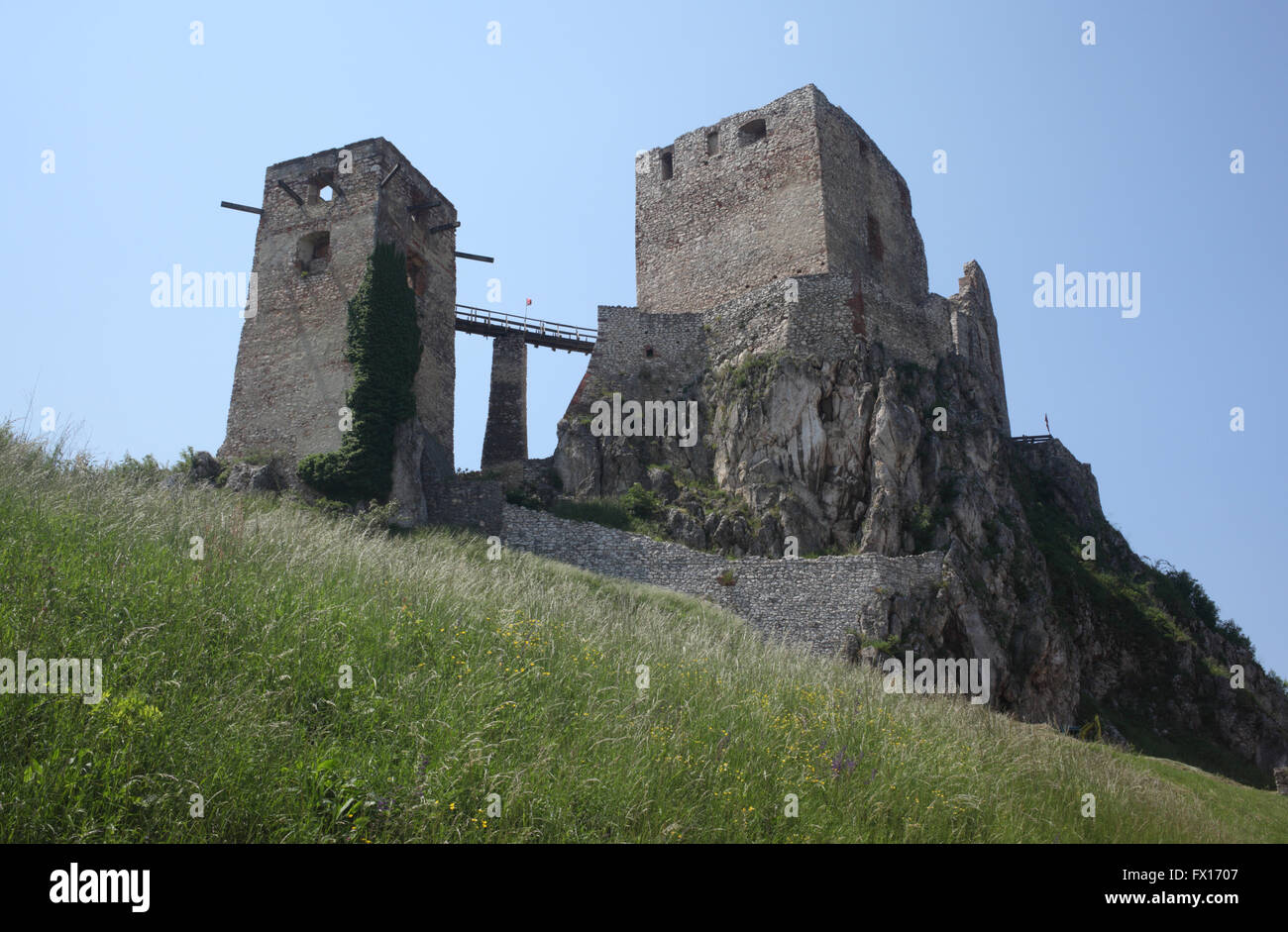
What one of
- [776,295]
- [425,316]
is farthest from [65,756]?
[776,295]

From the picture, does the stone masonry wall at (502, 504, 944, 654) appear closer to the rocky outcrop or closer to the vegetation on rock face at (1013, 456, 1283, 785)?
the rocky outcrop

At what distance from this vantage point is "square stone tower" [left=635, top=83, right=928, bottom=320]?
3022 centimetres

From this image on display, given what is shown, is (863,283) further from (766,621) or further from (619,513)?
(766,621)

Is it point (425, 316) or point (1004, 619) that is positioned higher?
point (425, 316)

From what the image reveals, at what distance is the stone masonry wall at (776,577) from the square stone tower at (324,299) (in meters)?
4.60

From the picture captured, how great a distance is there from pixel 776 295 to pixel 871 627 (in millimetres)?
12948

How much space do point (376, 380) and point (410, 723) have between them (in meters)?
17.8

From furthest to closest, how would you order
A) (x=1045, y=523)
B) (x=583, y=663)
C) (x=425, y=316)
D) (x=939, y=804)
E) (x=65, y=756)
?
(x=1045, y=523)
(x=425, y=316)
(x=583, y=663)
(x=939, y=804)
(x=65, y=756)

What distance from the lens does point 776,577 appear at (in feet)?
68.1

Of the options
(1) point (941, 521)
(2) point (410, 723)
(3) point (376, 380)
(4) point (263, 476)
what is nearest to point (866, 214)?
(1) point (941, 521)

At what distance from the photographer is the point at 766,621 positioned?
2023 centimetres

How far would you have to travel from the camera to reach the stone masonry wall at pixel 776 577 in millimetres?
19969

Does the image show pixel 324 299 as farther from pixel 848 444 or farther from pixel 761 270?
pixel 848 444

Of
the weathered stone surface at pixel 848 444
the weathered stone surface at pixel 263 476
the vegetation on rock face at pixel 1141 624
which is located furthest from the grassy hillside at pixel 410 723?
the vegetation on rock face at pixel 1141 624
